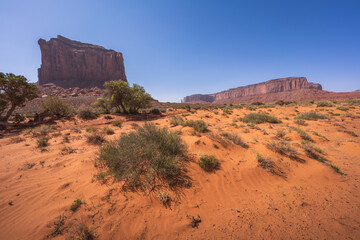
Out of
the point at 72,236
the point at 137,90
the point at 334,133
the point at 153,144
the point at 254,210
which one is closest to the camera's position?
the point at 72,236

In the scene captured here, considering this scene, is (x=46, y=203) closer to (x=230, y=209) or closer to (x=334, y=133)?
(x=230, y=209)

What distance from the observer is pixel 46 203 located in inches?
106

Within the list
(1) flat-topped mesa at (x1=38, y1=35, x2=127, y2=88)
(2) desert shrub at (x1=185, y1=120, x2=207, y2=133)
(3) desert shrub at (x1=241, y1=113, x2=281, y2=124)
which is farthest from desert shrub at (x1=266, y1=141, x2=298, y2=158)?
(1) flat-topped mesa at (x1=38, y1=35, x2=127, y2=88)

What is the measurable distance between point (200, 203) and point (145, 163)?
1739mm

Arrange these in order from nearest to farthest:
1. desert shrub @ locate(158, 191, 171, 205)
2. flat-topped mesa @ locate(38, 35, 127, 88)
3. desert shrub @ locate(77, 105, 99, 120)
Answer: desert shrub @ locate(158, 191, 171, 205) < desert shrub @ locate(77, 105, 99, 120) < flat-topped mesa @ locate(38, 35, 127, 88)

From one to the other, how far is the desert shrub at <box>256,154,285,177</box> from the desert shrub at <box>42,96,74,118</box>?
19630 millimetres

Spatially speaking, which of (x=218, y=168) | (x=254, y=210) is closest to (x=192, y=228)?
(x=254, y=210)

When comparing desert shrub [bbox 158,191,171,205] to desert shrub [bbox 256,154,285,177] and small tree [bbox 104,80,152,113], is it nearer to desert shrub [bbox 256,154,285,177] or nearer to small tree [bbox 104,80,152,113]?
desert shrub [bbox 256,154,285,177]

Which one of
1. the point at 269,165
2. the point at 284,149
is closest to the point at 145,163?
the point at 269,165

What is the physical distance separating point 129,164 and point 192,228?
2.05 m

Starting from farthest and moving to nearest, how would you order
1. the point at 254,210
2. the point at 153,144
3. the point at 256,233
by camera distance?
the point at 153,144
the point at 254,210
the point at 256,233

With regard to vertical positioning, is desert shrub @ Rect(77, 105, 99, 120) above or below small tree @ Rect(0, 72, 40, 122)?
below

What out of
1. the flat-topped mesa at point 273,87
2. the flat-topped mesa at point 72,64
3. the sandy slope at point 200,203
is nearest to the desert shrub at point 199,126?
the sandy slope at point 200,203

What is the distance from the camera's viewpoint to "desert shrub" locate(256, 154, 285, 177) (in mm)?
3778
